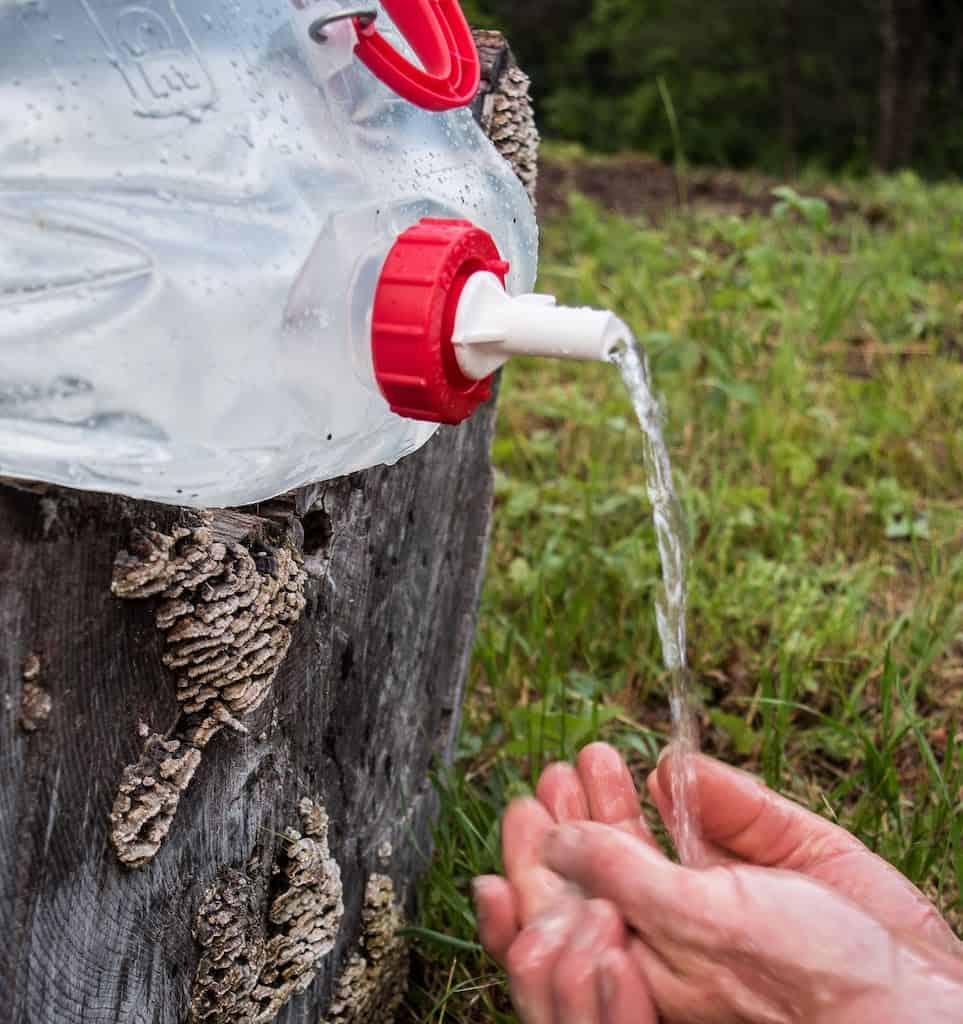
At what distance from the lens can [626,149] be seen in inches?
602

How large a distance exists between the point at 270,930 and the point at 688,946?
545 millimetres

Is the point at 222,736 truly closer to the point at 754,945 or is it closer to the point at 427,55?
the point at 754,945

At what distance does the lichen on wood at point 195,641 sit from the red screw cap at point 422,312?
0.75 ft

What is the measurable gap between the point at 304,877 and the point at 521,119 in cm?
104

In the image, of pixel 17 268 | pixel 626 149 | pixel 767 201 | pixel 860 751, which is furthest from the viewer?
pixel 626 149

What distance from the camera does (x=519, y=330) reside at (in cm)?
106

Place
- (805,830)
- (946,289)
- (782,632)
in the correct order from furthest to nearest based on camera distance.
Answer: (946,289) → (782,632) → (805,830)

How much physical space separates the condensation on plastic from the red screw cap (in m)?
0.06

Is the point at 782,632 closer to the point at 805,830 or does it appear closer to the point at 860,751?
the point at 860,751

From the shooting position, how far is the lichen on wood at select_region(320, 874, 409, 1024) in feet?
5.45

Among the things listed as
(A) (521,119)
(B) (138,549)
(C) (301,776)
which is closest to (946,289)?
(A) (521,119)

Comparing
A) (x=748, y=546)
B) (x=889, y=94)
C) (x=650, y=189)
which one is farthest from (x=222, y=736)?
(x=889, y=94)

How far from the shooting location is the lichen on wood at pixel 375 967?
166cm

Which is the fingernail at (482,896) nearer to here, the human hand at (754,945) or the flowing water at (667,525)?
the human hand at (754,945)
